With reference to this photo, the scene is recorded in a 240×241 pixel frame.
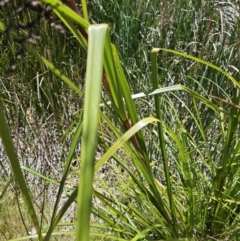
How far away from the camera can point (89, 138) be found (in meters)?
0.44

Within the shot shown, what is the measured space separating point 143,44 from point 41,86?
1.79 ft

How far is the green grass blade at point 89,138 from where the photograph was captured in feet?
1.41

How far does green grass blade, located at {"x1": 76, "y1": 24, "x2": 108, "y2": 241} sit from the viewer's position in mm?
429

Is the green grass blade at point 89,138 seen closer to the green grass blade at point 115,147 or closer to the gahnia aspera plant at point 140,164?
the gahnia aspera plant at point 140,164

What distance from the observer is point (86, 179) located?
17.3 inches

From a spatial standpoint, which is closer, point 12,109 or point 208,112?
point 208,112

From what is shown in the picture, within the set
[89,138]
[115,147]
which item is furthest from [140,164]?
[89,138]

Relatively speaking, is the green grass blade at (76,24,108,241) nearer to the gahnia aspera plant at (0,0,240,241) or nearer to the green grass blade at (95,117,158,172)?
the gahnia aspera plant at (0,0,240,241)

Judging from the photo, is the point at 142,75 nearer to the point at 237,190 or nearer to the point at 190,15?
the point at 190,15

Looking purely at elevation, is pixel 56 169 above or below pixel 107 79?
below

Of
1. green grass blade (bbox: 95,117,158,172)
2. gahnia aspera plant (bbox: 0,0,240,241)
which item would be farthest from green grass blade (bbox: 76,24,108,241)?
green grass blade (bbox: 95,117,158,172)

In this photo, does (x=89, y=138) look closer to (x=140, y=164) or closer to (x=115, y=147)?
(x=115, y=147)

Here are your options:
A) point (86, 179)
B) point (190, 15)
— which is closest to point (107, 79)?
point (86, 179)

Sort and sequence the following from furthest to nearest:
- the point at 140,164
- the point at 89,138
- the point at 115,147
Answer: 1. the point at 140,164
2. the point at 115,147
3. the point at 89,138
